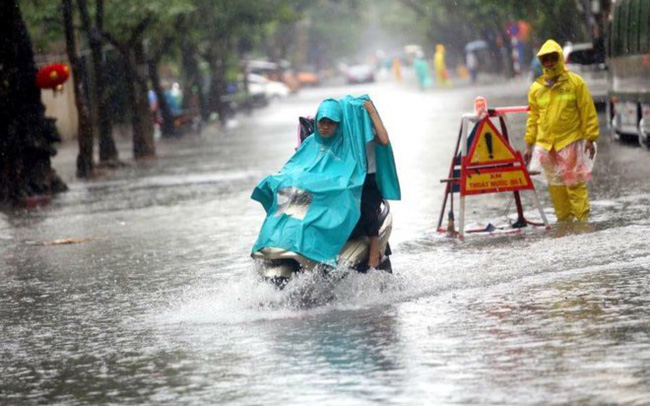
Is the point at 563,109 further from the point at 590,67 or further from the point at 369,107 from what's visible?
the point at 590,67

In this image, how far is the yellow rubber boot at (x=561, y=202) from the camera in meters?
14.0

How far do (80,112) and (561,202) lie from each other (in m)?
15.4

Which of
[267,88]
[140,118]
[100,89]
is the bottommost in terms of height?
[267,88]

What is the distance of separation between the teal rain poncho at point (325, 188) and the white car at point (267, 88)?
5713 cm

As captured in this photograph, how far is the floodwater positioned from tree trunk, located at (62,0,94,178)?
10454mm

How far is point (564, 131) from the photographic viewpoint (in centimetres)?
1385

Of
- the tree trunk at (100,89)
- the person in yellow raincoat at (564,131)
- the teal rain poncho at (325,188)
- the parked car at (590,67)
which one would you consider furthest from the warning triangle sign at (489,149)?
the parked car at (590,67)

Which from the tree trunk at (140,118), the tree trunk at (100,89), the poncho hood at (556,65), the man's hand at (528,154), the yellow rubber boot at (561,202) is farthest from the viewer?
the tree trunk at (140,118)

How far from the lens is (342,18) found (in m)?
121

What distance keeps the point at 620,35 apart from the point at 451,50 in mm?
74341

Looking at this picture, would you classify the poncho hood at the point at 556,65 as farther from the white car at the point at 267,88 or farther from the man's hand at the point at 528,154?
the white car at the point at 267,88

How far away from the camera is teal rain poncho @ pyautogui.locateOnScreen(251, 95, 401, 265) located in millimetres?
9734

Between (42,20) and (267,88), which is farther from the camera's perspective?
(267,88)

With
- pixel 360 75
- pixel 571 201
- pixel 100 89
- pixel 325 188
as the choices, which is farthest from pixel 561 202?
pixel 360 75
